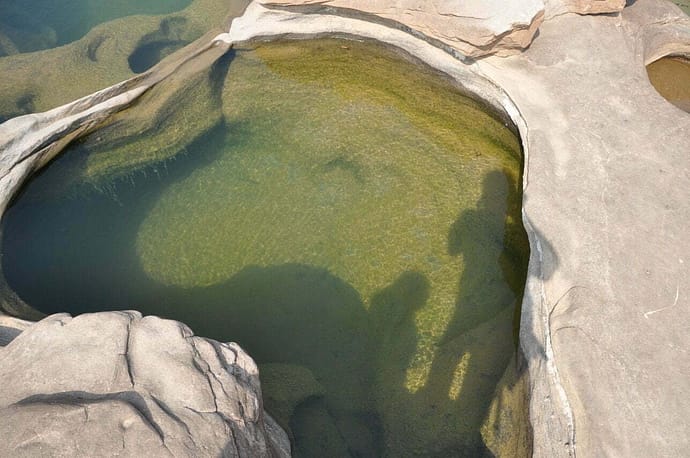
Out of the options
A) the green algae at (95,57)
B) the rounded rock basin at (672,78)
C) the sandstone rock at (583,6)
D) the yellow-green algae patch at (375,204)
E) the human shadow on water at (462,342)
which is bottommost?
the human shadow on water at (462,342)

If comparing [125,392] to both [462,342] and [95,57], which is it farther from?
[95,57]

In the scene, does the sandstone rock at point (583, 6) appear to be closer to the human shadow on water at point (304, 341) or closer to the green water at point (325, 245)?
the green water at point (325, 245)

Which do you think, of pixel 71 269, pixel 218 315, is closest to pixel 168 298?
pixel 218 315

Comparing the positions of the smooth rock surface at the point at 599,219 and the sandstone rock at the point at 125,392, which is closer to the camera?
the sandstone rock at the point at 125,392

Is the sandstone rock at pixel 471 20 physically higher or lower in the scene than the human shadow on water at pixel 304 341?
higher

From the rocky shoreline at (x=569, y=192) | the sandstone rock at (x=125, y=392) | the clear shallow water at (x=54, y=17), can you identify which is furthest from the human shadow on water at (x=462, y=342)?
the clear shallow water at (x=54, y=17)

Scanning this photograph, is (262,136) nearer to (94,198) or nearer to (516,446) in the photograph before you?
(94,198)
